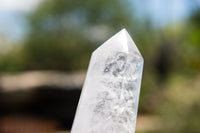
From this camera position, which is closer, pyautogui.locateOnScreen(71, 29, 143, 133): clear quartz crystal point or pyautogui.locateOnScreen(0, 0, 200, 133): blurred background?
pyautogui.locateOnScreen(71, 29, 143, 133): clear quartz crystal point

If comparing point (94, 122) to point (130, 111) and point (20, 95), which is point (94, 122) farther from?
point (20, 95)

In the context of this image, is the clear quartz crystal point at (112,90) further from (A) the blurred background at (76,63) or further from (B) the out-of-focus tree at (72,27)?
(B) the out-of-focus tree at (72,27)

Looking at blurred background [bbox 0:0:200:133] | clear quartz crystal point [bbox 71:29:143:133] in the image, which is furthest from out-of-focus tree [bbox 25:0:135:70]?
clear quartz crystal point [bbox 71:29:143:133]

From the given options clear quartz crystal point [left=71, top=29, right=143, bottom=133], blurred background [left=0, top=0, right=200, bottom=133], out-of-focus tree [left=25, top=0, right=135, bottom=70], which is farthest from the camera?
out-of-focus tree [left=25, top=0, right=135, bottom=70]

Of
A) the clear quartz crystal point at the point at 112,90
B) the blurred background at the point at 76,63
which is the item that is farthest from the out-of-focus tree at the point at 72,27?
the clear quartz crystal point at the point at 112,90

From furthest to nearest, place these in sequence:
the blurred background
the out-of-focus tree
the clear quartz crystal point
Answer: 1. the out-of-focus tree
2. the blurred background
3. the clear quartz crystal point

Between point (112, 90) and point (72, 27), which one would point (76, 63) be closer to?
point (72, 27)

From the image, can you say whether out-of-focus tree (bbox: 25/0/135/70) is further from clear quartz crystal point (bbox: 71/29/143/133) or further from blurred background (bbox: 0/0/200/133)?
clear quartz crystal point (bbox: 71/29/143/133)

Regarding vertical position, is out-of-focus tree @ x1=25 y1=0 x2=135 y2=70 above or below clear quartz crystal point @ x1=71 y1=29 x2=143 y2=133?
above
